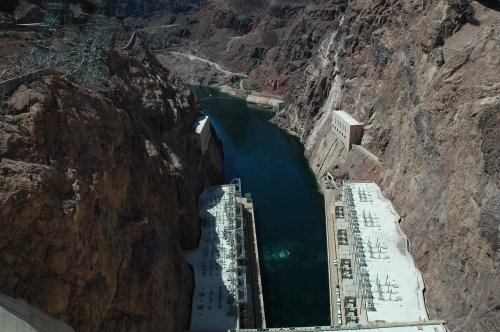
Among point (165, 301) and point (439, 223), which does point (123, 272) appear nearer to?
point (165, 301)

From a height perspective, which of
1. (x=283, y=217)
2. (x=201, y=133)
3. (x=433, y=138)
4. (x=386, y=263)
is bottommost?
(x=386, y=263)

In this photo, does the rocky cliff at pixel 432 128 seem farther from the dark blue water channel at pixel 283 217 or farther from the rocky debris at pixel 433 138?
the dark blue water channel at pixel 283 217

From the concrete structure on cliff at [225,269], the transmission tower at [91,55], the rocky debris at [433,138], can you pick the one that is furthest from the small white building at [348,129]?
the transmission tower at [91,55]

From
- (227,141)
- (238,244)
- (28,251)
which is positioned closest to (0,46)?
(28,251)

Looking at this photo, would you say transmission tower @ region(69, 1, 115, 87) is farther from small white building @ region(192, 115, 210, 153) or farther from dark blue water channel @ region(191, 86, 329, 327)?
dark blue water channel @ region(191, 86, 329, 327)

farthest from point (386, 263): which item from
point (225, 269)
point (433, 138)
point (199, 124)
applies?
point (199, 124)

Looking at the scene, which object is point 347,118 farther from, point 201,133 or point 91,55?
point 91,55
